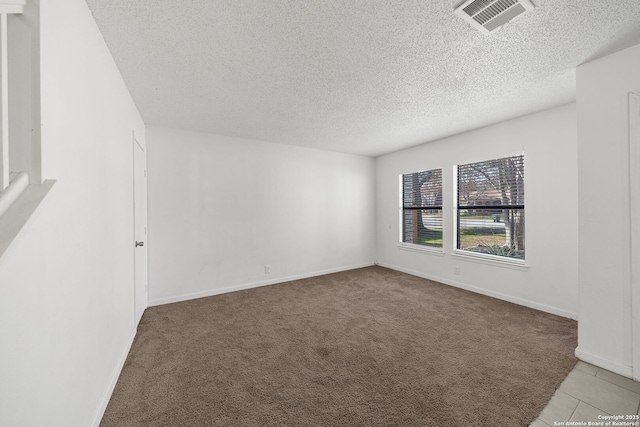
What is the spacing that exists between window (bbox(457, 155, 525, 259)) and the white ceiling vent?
2.43 meters

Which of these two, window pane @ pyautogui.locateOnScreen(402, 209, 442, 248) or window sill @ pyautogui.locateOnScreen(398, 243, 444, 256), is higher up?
window pane @ pyautogui.locateOnScreen(402, 209, 442, 248)

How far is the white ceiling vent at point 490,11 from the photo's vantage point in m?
1.46

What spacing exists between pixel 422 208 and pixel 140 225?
4458 millimetres

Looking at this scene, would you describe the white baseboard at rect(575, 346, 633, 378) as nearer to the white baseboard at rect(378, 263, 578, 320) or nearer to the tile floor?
the tile floor

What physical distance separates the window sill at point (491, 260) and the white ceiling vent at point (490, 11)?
9.60 feet

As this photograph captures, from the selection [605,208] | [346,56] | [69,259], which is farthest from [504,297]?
[69,259]

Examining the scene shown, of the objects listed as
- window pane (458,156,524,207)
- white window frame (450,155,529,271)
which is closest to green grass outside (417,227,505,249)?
white window frame (450,155,529,271)

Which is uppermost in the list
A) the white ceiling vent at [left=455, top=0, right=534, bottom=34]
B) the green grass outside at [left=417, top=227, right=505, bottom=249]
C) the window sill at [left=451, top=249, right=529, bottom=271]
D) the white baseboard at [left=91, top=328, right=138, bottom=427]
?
the white ceiling vent at [left=455, top=0, right=534, bottom=34]

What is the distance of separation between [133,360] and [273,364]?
4.00 feet

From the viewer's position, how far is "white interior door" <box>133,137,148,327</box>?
8.86 feet

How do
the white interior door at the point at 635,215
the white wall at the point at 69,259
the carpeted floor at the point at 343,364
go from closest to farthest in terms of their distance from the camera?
1. the white wall at the point at 69,259
2. the carpeted floor at the point at 343,364
3. the white interior door at the point at 635,215

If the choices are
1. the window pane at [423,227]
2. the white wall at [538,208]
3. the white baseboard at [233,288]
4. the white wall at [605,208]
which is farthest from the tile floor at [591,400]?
the white baseboard at [233,288]

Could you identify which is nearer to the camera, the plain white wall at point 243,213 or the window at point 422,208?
the plain white wall at point 243,213

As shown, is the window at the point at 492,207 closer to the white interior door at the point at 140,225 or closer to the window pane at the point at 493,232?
the window pane at the point at 493,232
